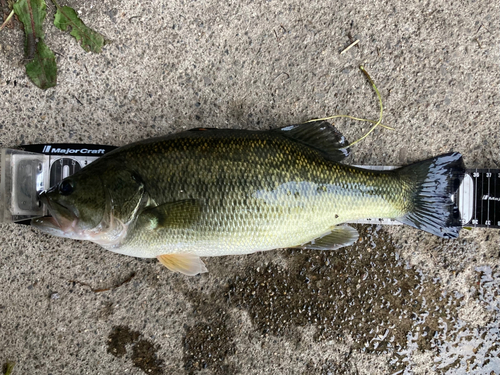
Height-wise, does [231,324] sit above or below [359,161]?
below

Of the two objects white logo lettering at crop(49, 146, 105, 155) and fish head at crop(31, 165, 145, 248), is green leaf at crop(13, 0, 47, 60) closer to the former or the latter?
white logo lettering at crop(49, 146, 105, 155)

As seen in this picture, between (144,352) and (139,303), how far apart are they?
0.38 metres

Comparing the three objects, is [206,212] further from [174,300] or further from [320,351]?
[320,351]

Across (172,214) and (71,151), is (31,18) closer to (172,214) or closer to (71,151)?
(71,151)

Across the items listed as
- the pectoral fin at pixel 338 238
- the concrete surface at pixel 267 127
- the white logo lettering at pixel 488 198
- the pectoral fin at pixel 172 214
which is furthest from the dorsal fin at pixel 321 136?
the white logo lettering at pixel 488 198

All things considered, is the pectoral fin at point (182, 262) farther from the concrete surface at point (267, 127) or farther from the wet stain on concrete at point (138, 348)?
the wet stain on concrete at point (138, 348)

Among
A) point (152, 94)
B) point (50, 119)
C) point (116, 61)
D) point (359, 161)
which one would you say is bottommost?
point (359, 161)

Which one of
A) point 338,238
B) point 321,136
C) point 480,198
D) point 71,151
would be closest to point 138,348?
point 71,151

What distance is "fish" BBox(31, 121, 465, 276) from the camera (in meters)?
2.03

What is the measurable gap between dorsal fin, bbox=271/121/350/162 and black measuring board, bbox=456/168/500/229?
106 cm

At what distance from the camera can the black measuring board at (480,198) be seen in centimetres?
255

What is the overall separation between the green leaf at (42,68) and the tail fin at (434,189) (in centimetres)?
260

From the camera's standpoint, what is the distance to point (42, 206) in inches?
96.5

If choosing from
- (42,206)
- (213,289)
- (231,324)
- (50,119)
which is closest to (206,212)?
(213,289)
